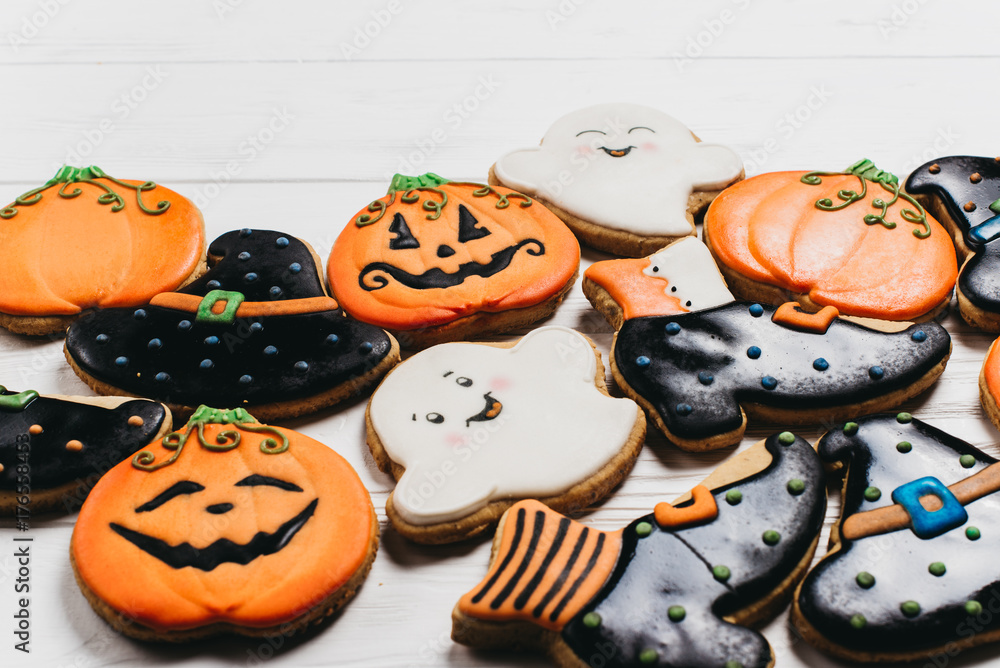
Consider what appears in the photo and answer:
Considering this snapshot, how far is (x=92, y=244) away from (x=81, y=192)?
203 mm

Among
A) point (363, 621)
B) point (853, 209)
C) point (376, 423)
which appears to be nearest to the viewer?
point (363, 621)

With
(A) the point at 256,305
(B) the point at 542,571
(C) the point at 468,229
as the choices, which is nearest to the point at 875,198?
(C) the point at 468,229

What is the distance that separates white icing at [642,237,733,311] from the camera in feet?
6.23

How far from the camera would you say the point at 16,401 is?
170 cm

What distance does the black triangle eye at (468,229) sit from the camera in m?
2.07

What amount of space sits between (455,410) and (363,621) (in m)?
0.43

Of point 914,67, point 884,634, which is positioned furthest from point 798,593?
point 914,67

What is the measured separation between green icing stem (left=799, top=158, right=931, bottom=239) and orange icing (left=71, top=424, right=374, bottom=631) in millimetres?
1313

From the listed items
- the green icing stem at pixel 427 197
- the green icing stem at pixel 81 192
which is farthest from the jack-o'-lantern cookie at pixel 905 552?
the green icing stem at pixel 81 192

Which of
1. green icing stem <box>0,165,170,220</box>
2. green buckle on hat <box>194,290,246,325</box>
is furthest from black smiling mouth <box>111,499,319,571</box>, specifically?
green icing stem <box>0,165,170,220</box>

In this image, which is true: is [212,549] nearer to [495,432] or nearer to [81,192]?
[495,432]

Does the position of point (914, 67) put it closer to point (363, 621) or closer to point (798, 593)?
point (798, 593)

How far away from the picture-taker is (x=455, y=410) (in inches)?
67.9

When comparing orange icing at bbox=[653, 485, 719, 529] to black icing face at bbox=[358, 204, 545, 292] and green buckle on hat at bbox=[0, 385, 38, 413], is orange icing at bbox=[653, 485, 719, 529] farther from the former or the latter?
green buckle on hat at bbox=[0, 385, 38, 413]
